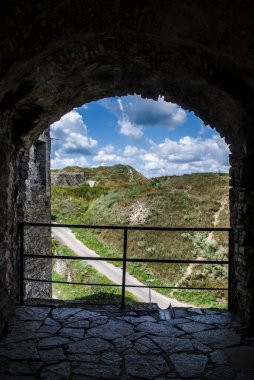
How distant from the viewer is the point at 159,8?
2.92 meters

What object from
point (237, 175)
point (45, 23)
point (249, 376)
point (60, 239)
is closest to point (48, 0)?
point (45, 23)

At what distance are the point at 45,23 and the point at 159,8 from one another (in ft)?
3.33

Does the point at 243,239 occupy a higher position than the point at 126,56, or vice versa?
the point at 126,56

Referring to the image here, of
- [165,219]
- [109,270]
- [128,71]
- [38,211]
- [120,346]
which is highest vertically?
[128,71]

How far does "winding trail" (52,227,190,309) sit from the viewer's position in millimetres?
10734

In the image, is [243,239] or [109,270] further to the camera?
[109,270]

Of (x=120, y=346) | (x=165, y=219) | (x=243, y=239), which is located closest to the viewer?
(x=120, y=346)

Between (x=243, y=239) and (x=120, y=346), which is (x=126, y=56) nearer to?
(x=243, y=239)

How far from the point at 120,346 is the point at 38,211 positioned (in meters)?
7.90

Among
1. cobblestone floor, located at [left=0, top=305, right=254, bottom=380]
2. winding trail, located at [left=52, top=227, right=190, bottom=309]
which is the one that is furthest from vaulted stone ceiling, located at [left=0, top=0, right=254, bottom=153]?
winding trail, located at [left=52, top=227, right=190, bottom=309]

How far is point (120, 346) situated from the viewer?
407 centimetres

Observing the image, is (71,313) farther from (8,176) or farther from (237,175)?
(237,175)

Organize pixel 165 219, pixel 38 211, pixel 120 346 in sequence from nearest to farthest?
pixel 120 346 → pixel 38 211 → pixel 165 219

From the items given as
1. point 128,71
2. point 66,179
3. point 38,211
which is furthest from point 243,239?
point 66,179
